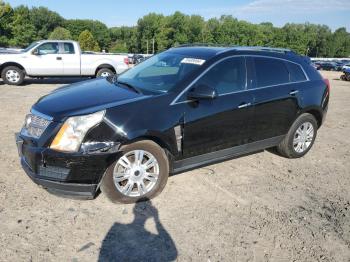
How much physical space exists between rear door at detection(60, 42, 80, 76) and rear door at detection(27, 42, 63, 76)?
14 centimetres

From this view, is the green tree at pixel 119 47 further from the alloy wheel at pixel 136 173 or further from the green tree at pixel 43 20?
the alloy wheel at pixel 136 173

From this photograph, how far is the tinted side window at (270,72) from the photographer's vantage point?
5176mm

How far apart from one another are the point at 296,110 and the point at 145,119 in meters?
2.76

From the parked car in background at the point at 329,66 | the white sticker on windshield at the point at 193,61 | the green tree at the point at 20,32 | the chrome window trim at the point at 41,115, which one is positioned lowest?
the parked car in background at the point at 329,66

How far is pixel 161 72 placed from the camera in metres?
5.10

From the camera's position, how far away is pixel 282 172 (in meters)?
5.45

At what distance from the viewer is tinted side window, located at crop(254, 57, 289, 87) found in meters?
5.18

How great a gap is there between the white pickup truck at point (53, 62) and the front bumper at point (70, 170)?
9128 millimetres

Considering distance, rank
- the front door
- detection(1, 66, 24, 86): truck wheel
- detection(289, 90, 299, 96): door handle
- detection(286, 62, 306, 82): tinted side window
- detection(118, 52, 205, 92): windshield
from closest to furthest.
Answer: the front door, detection(118, 52, 205, 92): windshield, detection(289, 90, 299, 96): door handle, detection(286, 62, 306, 82): tinted side window, detection(1, 66, 24, 86): truck wheel

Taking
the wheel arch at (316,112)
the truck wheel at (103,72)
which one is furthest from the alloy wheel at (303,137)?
the truck wheel at (103,72)

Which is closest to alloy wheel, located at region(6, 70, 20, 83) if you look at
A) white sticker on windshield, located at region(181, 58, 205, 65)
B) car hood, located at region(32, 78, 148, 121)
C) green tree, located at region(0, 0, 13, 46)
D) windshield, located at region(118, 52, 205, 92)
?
windshield, located at region(118, 52, 205, 92)

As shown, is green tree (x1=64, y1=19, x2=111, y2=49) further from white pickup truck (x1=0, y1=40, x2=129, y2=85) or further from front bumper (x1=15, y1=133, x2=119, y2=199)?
front bumper (x1=15, y1=133, x2=119, y2=199)

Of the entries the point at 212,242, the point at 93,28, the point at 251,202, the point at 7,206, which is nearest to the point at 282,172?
the point at 251,202

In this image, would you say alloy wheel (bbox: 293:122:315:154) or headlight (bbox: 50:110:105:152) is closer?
headlight (bbox: 50:110:105:152)
